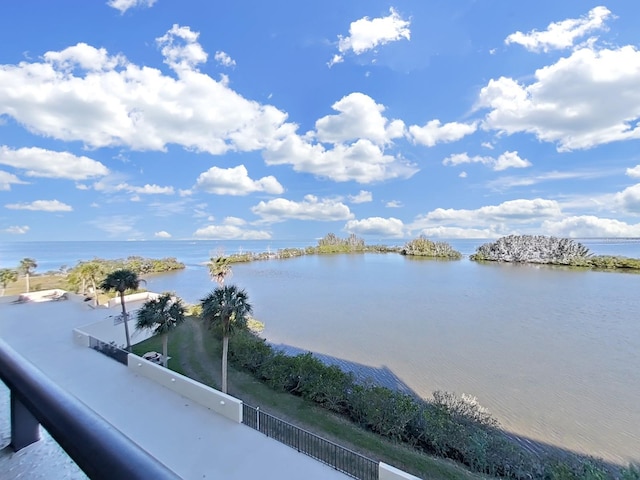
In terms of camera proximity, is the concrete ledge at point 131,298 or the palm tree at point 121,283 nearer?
the palm tree at point 121,283

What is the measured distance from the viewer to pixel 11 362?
1.15 meters

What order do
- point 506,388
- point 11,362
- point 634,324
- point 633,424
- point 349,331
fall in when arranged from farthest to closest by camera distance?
point 634,324
point 349,331
point 506,388
point 633,424
point 11,362

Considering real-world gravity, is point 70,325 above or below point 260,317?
above

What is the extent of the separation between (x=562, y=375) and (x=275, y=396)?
44.2 feet

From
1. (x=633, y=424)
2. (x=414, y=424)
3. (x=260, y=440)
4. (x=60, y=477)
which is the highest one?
(x=60, y=477)

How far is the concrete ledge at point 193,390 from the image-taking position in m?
8.36

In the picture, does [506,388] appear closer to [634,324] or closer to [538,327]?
[538,327]

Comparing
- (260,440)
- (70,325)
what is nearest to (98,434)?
(260,440)

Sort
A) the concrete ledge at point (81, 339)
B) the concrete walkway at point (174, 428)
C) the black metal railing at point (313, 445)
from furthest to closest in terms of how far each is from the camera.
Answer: the concrete ledge at point (81, 339) < the black metal railing at point (313, 445) < the concrete walkway at point (174, 428)

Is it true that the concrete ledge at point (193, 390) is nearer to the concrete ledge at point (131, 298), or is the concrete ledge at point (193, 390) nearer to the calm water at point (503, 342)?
the calm water at point (503, 342)

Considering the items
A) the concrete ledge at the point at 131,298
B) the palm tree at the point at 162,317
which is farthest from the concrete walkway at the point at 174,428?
the concrete ledge at the point at 131,298

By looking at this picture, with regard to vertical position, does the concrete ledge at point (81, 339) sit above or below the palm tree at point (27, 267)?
below

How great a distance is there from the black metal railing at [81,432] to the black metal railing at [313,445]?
7494 mm

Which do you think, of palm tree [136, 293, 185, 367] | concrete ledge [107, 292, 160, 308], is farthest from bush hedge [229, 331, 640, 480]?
concrete ledge [107, 292, 160, 308]
